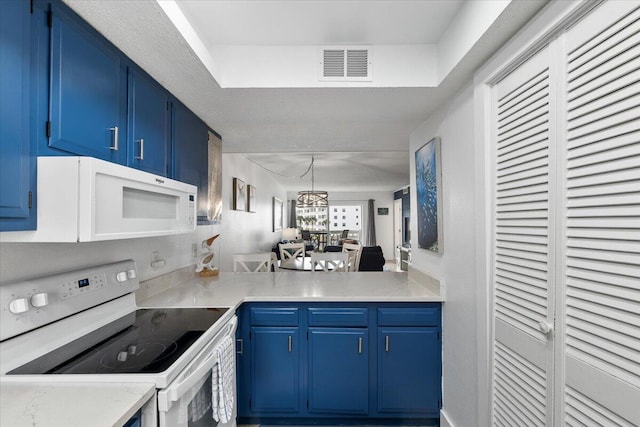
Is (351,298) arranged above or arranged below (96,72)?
below

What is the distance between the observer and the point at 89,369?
3.18ft

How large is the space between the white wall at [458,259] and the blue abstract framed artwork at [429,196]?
0.04m

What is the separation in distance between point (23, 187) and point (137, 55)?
31.1 inches

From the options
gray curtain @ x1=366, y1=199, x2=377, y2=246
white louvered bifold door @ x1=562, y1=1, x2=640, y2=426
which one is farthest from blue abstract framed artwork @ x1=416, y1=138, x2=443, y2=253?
gray curtain @ x1=366, y1=199, x2=377, y2=246

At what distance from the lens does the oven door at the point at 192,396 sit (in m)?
0.96

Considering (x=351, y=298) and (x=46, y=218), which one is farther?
(x=351, y=298)

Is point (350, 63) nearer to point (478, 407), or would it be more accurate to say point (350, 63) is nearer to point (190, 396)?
A: point (190, 396)

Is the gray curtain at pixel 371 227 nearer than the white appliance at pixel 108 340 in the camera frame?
No

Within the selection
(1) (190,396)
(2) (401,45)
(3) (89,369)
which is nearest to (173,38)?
(2) (401,45)

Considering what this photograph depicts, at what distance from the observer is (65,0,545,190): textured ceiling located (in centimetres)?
111

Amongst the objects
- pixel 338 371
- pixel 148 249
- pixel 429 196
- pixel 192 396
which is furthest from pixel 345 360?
pixel 148 249

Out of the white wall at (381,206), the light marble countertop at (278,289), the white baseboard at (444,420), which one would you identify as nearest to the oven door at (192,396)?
the light marble countertop at (278,289)

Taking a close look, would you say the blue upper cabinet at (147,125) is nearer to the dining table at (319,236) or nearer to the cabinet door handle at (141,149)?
the cabinet door handle at (141,149)

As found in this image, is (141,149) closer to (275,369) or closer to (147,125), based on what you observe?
(147,125)
